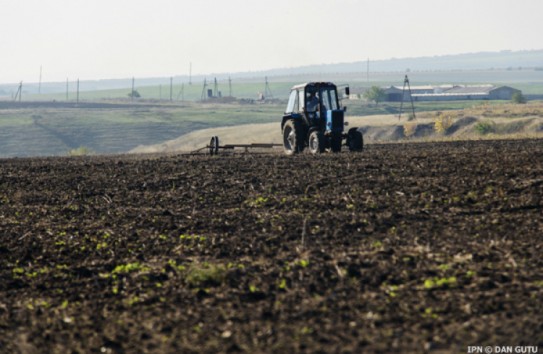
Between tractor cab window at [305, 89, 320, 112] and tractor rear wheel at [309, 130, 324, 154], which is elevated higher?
tractor cab window at [305, 89, 320, 112]

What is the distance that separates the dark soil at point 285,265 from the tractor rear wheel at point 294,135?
1190cm

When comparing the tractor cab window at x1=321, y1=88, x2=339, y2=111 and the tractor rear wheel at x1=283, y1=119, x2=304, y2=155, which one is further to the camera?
the tractor rear wheel at x1=283, y1=119, x2=304, y2=155

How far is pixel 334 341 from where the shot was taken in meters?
8.64

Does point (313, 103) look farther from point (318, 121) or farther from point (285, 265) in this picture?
point (285, 265)

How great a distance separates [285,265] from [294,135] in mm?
22510

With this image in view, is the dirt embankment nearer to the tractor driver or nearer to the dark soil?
the tractor driver

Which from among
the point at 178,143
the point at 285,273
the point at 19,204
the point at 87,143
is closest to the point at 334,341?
the point at 285,273

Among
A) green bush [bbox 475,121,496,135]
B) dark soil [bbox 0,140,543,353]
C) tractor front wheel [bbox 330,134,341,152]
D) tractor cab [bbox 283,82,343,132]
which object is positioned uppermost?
tractor cab [bbox 283,82,343,132]

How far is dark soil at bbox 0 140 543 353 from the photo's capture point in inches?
357

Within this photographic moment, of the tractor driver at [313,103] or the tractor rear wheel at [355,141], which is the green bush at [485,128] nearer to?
the tractor rear wheel at [355,141]

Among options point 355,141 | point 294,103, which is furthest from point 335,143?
point 294,103

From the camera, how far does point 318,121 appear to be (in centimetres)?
3400

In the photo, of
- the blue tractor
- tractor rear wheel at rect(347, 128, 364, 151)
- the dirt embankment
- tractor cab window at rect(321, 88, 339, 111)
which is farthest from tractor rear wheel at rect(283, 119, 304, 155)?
the dirt embankment

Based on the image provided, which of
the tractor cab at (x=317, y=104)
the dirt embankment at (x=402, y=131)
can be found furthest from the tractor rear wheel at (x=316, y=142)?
the dirt embankment at (x=402, y=131)
